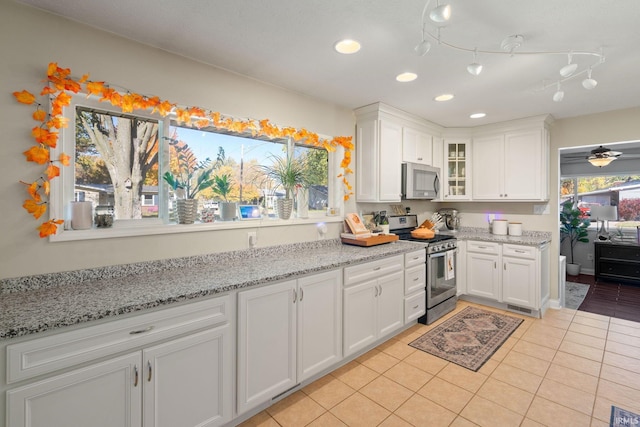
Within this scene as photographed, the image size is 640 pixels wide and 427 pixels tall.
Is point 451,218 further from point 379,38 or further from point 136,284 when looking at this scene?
point 136,284

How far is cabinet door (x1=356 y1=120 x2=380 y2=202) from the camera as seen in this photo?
11.1ft

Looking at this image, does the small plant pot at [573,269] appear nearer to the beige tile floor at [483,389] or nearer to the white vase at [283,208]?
the beige tile floor at [483,389]

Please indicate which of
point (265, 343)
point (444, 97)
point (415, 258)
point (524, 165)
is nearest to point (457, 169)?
point (524, 165)

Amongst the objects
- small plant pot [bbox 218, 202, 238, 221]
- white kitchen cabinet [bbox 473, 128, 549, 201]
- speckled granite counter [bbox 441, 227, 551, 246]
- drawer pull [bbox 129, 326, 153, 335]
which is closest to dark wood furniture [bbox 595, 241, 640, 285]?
speckled granite counter [bbox 441, 227, 551, 246]

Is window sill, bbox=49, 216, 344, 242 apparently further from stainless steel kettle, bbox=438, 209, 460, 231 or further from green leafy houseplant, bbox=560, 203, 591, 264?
green leafy houseplant, bbox=560, 203, 591, 264

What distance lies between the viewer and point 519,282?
3.65 metres

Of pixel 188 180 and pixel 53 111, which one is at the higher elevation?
pixel 53 111

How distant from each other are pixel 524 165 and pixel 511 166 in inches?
5.9

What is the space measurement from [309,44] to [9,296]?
222 cm

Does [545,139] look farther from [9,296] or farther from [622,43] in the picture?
[9,296]

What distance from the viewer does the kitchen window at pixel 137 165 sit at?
188 centimetres

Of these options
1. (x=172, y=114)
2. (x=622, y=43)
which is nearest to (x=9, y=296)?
(x=172, y=114)

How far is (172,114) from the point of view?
2.29 metres

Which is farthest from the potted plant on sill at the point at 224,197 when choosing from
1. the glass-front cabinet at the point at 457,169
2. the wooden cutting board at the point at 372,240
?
the glass-front cabinet at the point at 457,169
